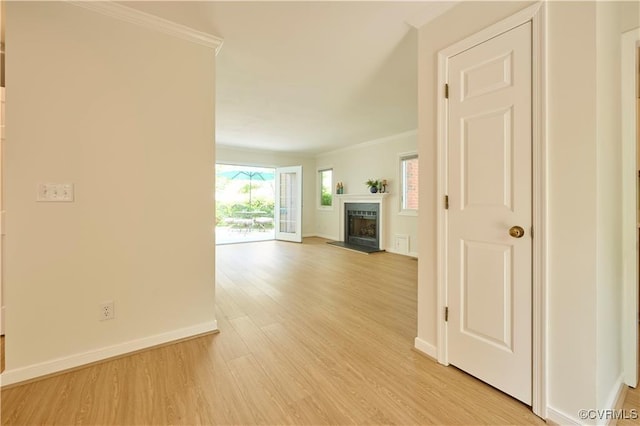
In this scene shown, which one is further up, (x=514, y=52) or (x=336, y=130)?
(x=336, y=130)

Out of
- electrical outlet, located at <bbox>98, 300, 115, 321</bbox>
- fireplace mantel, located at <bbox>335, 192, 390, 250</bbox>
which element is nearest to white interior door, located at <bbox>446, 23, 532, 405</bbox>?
electrical outlet, located at <bbox>98, 300, 115, 321</bbox>

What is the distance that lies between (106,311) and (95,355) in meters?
0.29

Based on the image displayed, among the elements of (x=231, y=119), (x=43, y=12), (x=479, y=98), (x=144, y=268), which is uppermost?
(x=231, y=119)

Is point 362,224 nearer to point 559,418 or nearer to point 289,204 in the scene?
point 289,204

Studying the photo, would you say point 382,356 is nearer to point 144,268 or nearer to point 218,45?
point 144,268

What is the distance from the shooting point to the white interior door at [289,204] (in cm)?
713

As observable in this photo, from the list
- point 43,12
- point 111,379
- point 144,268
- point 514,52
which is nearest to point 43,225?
point 144,268

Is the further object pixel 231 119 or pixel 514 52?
pixel 231 119

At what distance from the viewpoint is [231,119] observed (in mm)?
4582

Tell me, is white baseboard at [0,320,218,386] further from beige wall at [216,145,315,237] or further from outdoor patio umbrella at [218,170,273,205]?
outdoor patio umbrella at [218,170,273,205]

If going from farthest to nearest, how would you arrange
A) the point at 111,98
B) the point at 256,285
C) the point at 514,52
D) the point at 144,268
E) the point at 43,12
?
the point at 256,285
the point at 144,268
the point at 111,98
the point at 43,12
the point at 514,52

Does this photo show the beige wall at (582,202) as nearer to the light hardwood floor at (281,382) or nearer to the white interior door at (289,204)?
the light hardwood floor at (281,382)

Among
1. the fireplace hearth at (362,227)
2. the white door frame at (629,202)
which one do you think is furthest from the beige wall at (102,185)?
the fireplace hearth at (362,227)

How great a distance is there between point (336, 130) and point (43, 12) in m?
4.18
